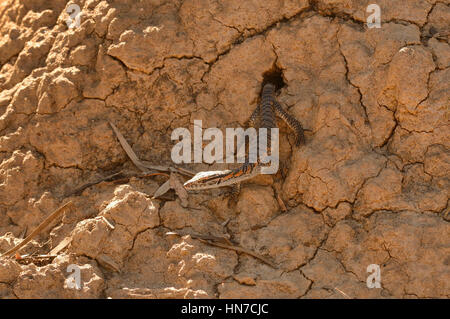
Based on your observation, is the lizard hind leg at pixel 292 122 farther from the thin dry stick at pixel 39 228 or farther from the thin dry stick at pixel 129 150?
the thin dry stick at pixel 39 228

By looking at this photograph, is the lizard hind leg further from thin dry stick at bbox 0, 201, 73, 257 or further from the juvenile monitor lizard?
thin dry stick at bbox 0, 201, 73, 257

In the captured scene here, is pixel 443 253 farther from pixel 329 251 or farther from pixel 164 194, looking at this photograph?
pixel 164 194

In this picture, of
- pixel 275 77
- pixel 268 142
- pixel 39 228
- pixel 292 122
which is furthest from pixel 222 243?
pixel 275 77

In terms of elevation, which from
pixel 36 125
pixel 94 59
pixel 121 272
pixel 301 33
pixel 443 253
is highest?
pixel 301 33

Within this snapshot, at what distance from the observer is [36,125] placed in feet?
18.2

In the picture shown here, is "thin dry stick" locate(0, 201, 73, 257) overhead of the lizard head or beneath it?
beneath

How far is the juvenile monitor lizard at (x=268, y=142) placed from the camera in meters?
5.11

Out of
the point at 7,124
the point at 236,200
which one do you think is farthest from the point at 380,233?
the point at 7,124

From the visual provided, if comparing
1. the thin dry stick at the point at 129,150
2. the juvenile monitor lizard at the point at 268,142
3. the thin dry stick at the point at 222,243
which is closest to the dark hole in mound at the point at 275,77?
the juvenile monitor lizard at the point at 268,142

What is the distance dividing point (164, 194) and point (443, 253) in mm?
2731

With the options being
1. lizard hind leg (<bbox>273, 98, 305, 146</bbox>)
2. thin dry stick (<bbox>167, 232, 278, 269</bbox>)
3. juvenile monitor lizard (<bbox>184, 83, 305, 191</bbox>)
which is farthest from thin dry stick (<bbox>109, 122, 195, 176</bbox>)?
lizard hind leg (<bbox>273, 98, 305, 146</bbox>)

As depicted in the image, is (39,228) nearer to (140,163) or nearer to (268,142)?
(140,163)

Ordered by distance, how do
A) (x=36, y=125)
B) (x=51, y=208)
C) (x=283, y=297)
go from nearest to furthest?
1. (x=283, y=297)
2. (x=51, y=208)
3. (x=36, y=125)

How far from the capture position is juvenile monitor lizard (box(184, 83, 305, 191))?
5109 mm
